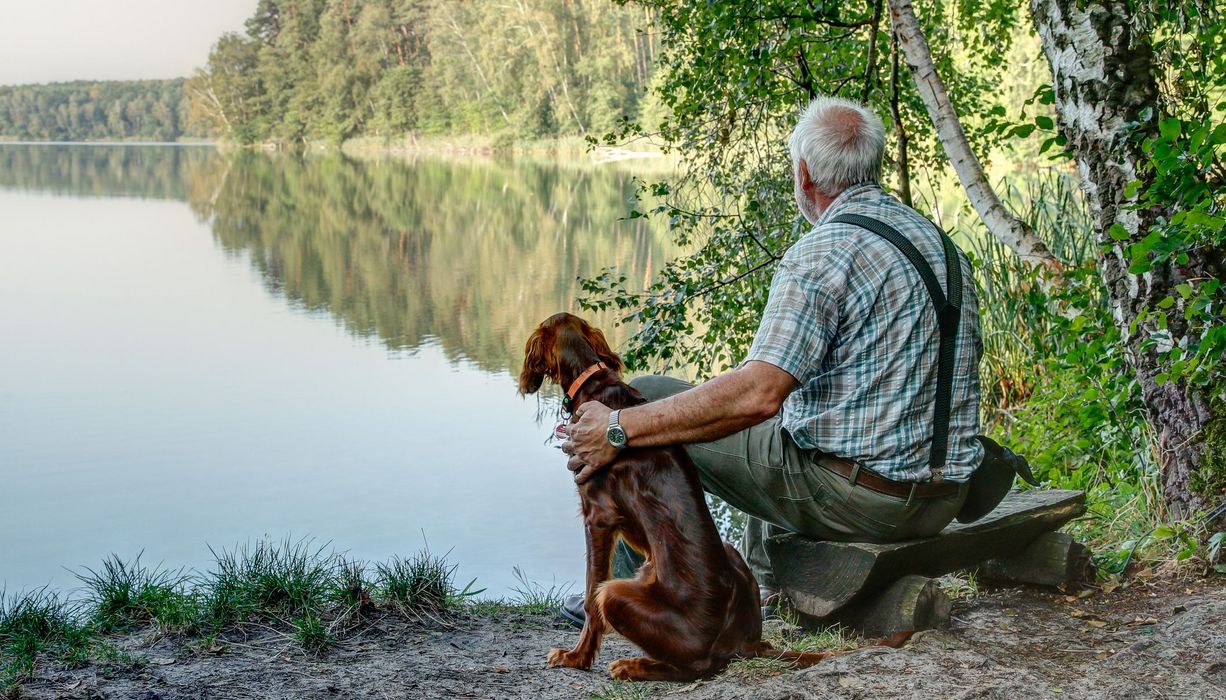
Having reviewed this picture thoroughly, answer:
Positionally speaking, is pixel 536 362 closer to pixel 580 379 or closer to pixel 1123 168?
pixel 580 379

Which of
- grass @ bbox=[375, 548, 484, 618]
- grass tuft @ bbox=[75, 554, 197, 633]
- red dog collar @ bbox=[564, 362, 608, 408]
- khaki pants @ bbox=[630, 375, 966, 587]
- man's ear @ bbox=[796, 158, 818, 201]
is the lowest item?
grass tuft @ bbox=[75, 554, 197, 633]

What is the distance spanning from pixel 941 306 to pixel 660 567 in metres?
1.04

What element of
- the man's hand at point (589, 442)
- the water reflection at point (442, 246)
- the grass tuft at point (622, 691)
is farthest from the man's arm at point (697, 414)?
the water reflection at point (442, 246)

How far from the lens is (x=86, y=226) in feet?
85.0

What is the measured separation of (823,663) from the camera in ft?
9.68

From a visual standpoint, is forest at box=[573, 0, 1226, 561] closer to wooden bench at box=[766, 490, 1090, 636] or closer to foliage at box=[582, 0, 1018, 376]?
foliage at box=[582, 0, 1018, 376]

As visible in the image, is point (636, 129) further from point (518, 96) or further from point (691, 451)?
point (518, 96)

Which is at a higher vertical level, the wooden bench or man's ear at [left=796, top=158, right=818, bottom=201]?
man's ear at [left=796, top=158, right=818, bottom=201]

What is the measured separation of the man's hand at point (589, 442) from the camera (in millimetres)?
3020

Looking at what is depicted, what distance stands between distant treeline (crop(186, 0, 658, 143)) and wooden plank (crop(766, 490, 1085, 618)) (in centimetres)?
2889

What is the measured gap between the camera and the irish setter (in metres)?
2.95

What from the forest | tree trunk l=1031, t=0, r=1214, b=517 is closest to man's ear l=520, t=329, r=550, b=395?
the forest

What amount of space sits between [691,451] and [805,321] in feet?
2.28

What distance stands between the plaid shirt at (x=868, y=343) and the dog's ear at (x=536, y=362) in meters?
0.65
